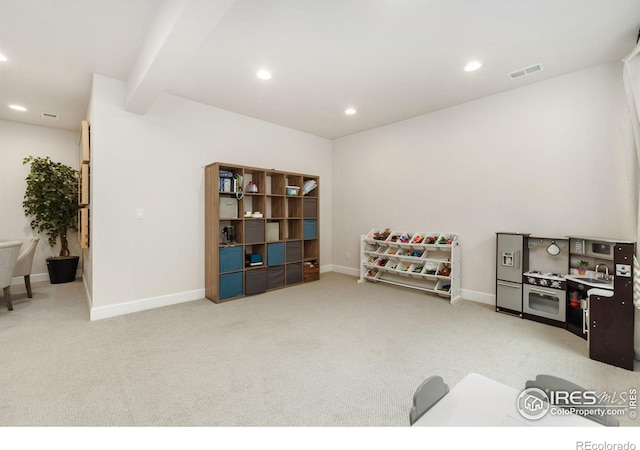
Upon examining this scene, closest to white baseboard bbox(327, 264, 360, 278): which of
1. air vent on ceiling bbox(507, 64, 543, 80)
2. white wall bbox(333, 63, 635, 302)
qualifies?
white wall bbox(333, 63, 635, 302)

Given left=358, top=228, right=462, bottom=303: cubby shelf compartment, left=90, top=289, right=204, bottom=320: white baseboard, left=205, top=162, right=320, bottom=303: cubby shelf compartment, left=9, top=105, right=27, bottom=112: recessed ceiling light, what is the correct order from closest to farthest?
left=90, top=289, right=204, bottom=320: white baseboard < left=205, top=162, right=320, bottom=303: cubby shelf compartment < left=358, top=228, right=462, bottom=303: cubby shelf compartment < left=9, top=105, right=27, bottom=112: recessed ceiling light

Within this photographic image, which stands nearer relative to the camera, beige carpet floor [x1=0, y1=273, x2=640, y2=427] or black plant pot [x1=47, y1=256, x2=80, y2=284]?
beige carpet floor [x1=0, y1=273, x2=640, y2=427]

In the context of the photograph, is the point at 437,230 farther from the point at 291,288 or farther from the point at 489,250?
the point at 291,288

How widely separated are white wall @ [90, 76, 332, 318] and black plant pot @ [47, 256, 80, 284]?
233 centimetres

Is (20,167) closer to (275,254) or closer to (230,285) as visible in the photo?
(230,285)

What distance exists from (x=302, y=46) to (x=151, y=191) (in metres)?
2.54

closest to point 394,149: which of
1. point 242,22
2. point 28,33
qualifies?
point 242,22

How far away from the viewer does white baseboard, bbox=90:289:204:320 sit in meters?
3.31

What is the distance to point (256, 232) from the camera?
4.36 meters

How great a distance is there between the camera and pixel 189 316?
3.40 metres

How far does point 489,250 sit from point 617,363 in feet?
5.79

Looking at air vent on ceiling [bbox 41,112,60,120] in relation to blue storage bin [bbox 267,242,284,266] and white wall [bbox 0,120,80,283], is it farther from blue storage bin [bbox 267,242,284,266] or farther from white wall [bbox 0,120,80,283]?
blue storage bin [bbox 267,242,284,266]

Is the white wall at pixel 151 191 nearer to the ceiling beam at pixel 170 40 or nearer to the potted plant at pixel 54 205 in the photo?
the ceiling beam at pixel 170 40
